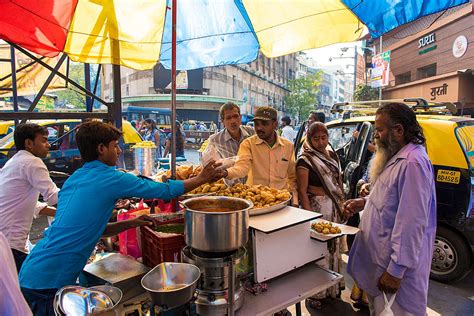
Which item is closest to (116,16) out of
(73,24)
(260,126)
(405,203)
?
(73,24)

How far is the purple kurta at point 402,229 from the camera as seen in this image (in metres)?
1.96

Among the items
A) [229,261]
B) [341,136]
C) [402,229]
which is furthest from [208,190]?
[341,136]

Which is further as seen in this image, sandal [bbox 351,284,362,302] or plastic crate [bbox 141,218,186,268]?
sandal [bbox 351,284,362,302]

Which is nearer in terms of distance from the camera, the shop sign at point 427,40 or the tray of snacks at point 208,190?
→ the tray of snacks at point 208,190

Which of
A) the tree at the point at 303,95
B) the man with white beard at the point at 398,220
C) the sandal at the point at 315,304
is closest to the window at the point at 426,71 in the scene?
the sandal at the point at 315,304

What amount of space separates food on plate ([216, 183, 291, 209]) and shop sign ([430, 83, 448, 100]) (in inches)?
624

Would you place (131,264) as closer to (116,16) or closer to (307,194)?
(307,194)

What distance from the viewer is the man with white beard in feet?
6.44

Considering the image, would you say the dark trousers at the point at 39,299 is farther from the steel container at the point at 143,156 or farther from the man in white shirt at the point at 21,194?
the steel container at the point at 143,156

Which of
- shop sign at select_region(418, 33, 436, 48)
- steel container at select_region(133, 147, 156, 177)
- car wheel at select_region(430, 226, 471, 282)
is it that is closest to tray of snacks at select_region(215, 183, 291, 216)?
car wheel at select_region(430, 226, 471, 282)

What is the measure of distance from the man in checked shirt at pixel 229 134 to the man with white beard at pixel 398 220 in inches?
77.8

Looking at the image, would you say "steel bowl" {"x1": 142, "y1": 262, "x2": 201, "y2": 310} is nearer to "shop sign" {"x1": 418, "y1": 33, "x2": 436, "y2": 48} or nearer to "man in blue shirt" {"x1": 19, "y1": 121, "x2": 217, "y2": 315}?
"man in blue shirt" {"x1": 19, "y1": 121, "x2": 217, "y2": 315}

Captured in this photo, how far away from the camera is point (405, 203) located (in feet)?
6.48

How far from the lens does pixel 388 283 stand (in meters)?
2.04
